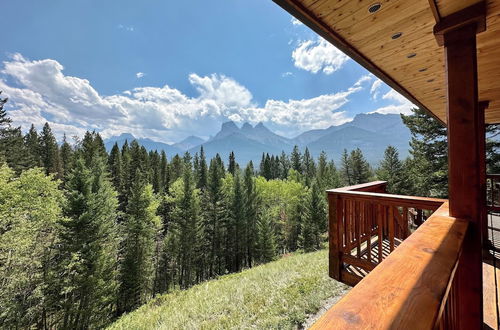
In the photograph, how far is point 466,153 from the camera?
1.74 metres

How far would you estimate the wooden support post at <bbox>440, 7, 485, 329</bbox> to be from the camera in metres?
1.63

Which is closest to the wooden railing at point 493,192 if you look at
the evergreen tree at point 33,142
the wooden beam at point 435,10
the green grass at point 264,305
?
the green grass at point 264,305

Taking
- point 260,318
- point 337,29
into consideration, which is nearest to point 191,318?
point 260,318

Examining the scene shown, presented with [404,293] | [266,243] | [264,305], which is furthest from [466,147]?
[266,243]

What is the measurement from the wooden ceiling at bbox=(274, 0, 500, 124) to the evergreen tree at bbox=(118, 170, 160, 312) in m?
19.6

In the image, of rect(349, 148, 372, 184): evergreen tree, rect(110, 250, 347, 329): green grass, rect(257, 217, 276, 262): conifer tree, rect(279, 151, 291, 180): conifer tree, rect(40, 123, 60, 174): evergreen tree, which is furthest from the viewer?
rect(279, 151, 291, 180): conifer tree

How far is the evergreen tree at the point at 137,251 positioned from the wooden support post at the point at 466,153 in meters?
19.8

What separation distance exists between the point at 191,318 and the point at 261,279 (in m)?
2.33

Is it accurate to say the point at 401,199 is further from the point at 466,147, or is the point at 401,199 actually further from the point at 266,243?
the point at 266,243

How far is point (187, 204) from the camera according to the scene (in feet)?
68.3

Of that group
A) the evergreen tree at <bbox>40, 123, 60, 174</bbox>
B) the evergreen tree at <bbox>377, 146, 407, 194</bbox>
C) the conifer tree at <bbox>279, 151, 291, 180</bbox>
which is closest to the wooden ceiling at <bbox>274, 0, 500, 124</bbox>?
the evergreen tree at <bbox>377, 146, 407, 194</bbox>

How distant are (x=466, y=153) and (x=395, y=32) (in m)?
1.41

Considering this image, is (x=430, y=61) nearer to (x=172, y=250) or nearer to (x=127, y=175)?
(x=172, y=250)

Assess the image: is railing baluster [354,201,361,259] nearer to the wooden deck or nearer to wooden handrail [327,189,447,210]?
wooden handrail [327,189,447,210]
